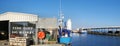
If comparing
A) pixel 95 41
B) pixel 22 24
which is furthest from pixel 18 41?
pixel 95 41

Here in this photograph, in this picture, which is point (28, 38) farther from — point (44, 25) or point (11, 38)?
point (44, 25)

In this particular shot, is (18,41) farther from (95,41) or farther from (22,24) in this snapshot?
(95,41)

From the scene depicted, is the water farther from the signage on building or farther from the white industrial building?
the signage on building

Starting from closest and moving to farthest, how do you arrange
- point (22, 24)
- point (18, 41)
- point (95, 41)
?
point (18, 41) → point (22, 24) → point (95, 41)

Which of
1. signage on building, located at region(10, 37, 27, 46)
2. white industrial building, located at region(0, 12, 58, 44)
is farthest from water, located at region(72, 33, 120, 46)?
signage on building, located at region(10, 37, 27, 46)

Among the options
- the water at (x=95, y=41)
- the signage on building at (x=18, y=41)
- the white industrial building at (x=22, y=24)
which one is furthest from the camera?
the water at (x=95, y=41)

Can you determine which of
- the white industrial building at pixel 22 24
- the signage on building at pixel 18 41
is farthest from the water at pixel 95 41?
the signage on building at pixel 18 41

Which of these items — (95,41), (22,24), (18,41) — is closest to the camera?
(18,41)

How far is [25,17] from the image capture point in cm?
2802

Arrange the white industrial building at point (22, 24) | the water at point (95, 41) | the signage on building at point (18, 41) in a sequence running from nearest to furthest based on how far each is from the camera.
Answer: the signage on building at point (18, 41) → the white industrial building at point (22, 24) → the water at point (95, 41)

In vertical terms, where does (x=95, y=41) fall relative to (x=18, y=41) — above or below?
below

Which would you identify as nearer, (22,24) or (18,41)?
(18,41)

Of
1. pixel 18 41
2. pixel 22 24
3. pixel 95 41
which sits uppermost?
pixel 22 24

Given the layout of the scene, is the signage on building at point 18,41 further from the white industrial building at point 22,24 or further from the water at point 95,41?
the water at point 95,41
